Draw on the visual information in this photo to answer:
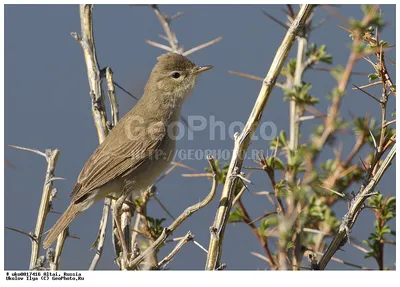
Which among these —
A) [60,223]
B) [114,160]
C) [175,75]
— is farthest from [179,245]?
[175,75]

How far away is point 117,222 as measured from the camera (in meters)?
3.26

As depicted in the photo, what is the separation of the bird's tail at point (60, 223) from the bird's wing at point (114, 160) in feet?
0.23

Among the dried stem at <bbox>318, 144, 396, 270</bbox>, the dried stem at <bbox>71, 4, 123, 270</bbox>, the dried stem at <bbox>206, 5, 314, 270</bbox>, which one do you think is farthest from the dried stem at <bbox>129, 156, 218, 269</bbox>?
the dried stem at <bbox>71, 4, 123, 270</bbox>

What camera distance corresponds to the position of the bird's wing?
3.93 meters

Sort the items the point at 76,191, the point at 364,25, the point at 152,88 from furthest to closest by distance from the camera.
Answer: the point at 152,88, the point at 76,191, the point at 364,25

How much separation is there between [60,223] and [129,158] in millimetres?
713

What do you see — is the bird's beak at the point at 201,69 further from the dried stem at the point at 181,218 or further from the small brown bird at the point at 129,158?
the dried stem at the point at 181,218

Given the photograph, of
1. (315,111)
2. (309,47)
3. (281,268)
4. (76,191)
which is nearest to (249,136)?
(281,268)

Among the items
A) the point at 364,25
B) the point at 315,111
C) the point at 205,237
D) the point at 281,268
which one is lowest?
the point at 281,268

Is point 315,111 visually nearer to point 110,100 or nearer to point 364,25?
point 364,25

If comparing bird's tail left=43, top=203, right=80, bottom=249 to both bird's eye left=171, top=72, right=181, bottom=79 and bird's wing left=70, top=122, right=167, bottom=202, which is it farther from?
bird's eye left=171, top=72, right=181, bottom=79

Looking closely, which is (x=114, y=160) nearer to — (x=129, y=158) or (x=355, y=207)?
(x=129, y=158)

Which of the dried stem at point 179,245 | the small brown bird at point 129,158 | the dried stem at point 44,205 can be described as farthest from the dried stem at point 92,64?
the dried stem at point 179,245

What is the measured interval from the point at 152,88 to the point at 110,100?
1.07m
